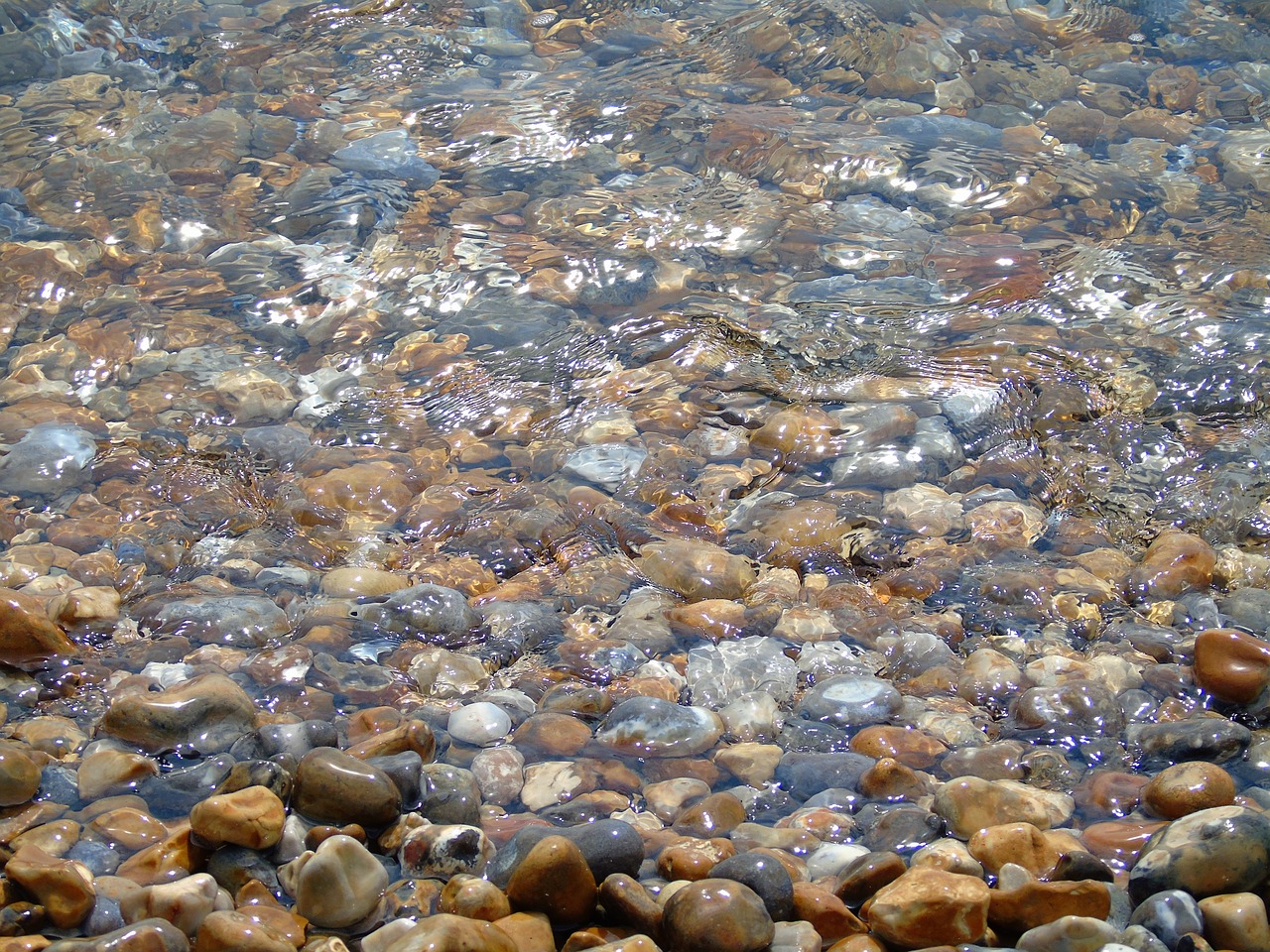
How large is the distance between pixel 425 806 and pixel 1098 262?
11.4 ft

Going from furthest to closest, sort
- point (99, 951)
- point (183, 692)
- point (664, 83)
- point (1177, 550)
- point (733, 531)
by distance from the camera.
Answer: point (664, 83), point (733, 531), point (1177, 550), point (183, 692), point (99, 951)

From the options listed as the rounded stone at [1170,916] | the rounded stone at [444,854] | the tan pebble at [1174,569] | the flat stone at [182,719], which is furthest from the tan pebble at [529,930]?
the tan pebble at [1174,569]

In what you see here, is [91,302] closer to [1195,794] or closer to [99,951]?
[99,951]

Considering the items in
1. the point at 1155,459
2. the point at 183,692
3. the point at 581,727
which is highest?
the point at 183,692

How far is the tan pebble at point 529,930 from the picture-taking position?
1.62 m

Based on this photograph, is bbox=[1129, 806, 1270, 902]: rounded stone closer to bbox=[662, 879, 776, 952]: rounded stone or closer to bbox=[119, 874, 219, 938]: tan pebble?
bbox=[662, 879, 776, 952]: rounded stone

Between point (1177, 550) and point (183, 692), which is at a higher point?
point (183, 692)

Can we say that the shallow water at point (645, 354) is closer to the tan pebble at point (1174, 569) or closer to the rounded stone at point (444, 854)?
the tan pebble at point (1174, 569)

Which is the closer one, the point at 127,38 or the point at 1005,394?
the point at 1005,394

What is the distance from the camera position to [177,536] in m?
2.90

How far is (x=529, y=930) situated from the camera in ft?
5.40

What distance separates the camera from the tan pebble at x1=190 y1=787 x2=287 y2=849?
Answer: 1745 mm

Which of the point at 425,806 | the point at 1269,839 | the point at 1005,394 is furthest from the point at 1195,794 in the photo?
the point at 1005,394

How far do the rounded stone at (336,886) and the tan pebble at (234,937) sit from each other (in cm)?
9
